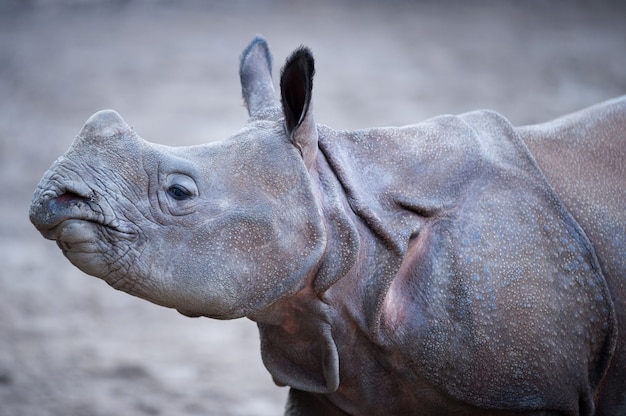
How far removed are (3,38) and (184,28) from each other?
9.59 ft

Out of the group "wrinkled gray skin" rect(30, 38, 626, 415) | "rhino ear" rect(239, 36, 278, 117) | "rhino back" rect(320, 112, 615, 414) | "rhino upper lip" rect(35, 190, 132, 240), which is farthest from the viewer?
Result: "rhino ear" rect(239, 36, 278, 117)

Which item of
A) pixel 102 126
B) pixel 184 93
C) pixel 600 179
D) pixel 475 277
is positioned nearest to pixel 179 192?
pixel 102 126

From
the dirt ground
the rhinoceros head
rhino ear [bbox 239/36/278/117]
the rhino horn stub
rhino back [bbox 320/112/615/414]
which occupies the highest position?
the dirt ground

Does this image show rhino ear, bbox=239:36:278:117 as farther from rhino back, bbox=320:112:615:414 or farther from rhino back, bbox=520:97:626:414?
rhino back, bbox=520:97:626:414

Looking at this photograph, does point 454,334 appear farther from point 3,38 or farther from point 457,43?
point 3,38

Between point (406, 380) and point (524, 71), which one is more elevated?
point (524, 71)

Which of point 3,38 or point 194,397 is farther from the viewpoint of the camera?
point 3,38

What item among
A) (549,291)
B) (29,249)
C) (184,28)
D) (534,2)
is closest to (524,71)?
(534,2)

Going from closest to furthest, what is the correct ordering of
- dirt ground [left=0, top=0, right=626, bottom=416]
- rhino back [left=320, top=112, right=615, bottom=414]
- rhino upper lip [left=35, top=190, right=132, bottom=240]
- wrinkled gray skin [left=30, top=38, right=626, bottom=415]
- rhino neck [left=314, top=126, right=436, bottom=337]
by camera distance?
rhino upper lip [left=35, top=190, right=132, bottom=240] → wrinkled gray skin [left=30, top=38, right=626, bottom=415] → rhino neck [left=314, top=126, right=436, bottom=337] → rhino back [left=320, top=112, right=615, bottom=414] → dirt ground [left=0, top=0, right=626, bottom=416]

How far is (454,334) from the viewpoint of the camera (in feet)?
11.9

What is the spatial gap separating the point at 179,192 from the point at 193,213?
0.09 metres

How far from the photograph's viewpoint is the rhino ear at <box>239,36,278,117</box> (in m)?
3.85

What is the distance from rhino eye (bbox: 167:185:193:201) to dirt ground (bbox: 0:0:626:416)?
11.3ft

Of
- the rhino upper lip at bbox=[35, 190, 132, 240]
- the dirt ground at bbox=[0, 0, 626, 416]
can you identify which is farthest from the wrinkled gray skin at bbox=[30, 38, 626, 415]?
the dirt ground at bbox=[0, 0, 626, 416]
